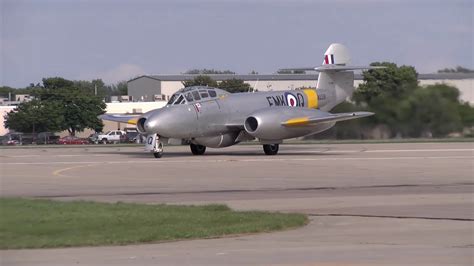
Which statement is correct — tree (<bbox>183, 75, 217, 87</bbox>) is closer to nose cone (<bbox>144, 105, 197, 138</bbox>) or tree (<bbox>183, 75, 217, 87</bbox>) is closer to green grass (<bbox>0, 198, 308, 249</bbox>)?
nose cone (<bbox>144, 105, 197, 138</bbox>)

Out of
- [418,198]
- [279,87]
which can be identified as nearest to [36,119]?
[279,87]

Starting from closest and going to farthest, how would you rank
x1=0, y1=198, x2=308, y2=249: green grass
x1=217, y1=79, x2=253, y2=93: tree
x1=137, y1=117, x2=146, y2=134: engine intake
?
x1=0, y1=198, x2=308, y2=249: green grass < x1=137, y1=117, x2=146, y2=134: engine intake < x1=217, y1=79, x2=253, y2=93: tree

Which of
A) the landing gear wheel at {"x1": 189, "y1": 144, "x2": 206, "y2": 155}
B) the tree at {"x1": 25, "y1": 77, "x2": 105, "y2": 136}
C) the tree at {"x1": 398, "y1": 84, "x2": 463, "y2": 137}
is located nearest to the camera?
the landing gear wheel at {"x1": 189, "y1": 144, "x2": 206, "y2": 155}

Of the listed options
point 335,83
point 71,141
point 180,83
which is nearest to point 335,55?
point 335,83

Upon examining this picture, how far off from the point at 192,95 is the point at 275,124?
3.77 m

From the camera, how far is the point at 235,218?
16.2 m

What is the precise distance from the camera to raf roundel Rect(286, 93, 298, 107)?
4338cm

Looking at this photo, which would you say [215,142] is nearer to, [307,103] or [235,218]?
[307,103]

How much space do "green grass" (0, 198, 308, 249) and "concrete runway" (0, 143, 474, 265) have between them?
49 cm

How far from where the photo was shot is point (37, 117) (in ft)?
285

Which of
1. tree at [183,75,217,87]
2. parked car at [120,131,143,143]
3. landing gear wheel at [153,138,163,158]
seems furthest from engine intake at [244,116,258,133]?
tree at [183,75,217,87]

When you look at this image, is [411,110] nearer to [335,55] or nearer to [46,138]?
[335,55]

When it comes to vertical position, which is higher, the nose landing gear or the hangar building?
the hangar building

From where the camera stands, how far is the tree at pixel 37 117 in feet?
284
